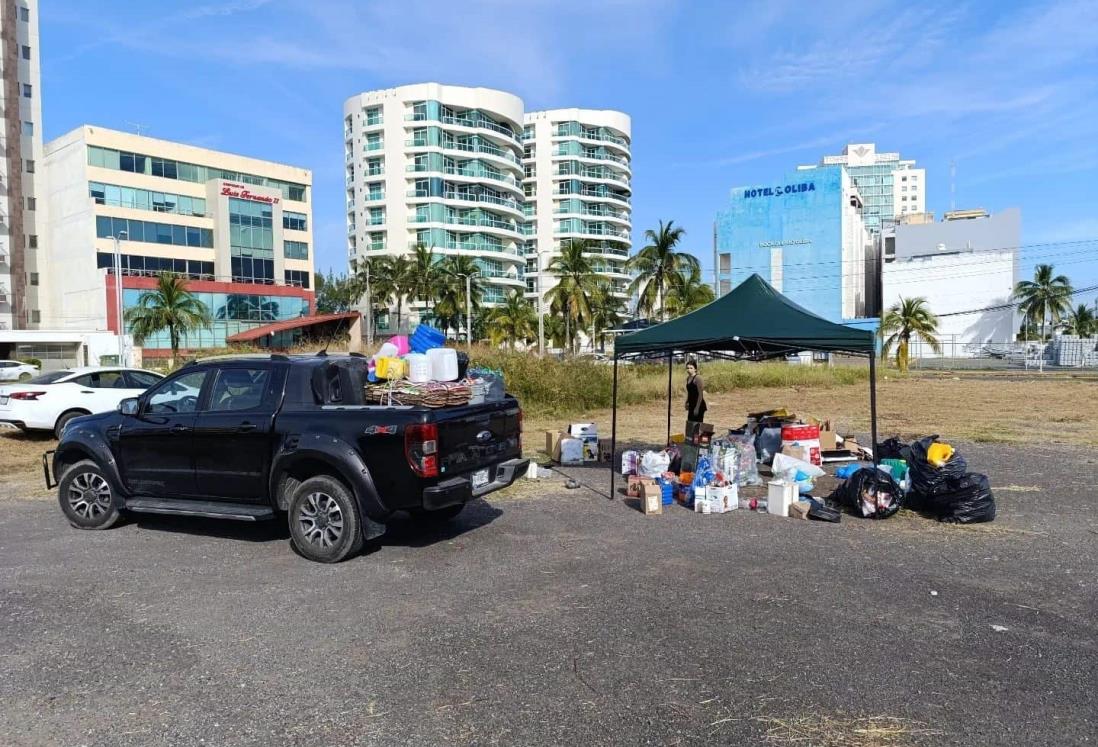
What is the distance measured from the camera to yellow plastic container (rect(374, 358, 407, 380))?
7273 millimetres

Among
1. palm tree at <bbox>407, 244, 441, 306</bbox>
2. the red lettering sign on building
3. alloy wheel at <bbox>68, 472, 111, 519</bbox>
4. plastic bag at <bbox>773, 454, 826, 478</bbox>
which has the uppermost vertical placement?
the red lettering sign on building

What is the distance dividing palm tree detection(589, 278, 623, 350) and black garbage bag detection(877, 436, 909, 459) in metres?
37.4

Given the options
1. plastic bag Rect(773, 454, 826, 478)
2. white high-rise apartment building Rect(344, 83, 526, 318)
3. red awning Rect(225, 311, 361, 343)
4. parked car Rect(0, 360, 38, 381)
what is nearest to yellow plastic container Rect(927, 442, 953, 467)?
plastic bag Rect(773, 454, 826, 478)

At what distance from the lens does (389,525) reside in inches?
319

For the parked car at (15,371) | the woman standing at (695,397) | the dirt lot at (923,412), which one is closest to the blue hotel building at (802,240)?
the dirt lot at (923,412)

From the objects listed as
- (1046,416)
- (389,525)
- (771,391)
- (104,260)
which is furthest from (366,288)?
(389,525)

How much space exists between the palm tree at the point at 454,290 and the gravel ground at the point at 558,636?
6536 centimetres

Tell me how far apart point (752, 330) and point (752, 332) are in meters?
0.07

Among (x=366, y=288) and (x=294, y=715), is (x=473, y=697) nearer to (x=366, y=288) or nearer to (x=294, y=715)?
(x=294, y=715)

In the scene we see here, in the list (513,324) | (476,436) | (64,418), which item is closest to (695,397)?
(476,436)

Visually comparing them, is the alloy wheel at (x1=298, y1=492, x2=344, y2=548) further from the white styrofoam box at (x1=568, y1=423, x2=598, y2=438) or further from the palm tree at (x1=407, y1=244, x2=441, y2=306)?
the palm tree at (x1=407, y1=244, x2=441, y2=306)

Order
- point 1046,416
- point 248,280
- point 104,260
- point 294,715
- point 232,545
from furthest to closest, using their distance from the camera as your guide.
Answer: point 248,280 → point 104,260 → point 1046,416 → point 232,545 → point 294,715

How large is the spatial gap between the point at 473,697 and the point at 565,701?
483 mm

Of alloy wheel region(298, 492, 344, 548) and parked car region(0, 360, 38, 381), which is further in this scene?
parked car region(0, 360, 38, 381)
